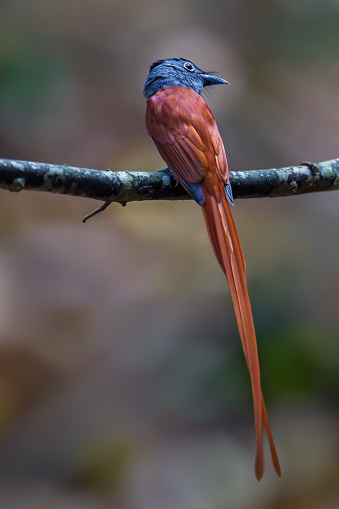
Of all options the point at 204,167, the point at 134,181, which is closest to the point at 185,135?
the point at 204,167

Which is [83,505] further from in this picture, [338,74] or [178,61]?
[338,74]

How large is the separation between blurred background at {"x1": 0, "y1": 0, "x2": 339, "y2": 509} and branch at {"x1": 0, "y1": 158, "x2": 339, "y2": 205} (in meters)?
1.88

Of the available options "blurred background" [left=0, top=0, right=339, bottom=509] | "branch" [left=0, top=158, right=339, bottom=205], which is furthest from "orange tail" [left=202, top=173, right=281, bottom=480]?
"blurred background" [left=0, top=0, right=339, bottom=509]

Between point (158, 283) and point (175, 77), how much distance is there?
203cm

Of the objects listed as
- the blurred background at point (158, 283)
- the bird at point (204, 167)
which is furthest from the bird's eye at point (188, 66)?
the blurred background at point (158, 283)

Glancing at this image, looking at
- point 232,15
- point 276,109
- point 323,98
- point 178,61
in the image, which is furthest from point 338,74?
point 178,61

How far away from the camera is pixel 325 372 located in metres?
3.63

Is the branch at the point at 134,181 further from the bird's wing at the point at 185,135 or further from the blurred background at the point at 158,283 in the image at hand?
the blurred background at the point at 158,283

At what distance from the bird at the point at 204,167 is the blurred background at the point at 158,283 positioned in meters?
2.00

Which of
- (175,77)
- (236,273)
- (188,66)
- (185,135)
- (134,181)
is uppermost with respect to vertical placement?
(188,66)

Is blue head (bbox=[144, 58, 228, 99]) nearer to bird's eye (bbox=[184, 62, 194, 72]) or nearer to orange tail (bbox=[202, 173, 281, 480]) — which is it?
bird's eye (bbox=[184, 62, 194, 72])

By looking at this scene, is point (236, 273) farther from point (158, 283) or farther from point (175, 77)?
point (158, 283)

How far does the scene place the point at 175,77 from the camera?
217 cm

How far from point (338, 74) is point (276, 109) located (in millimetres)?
791
